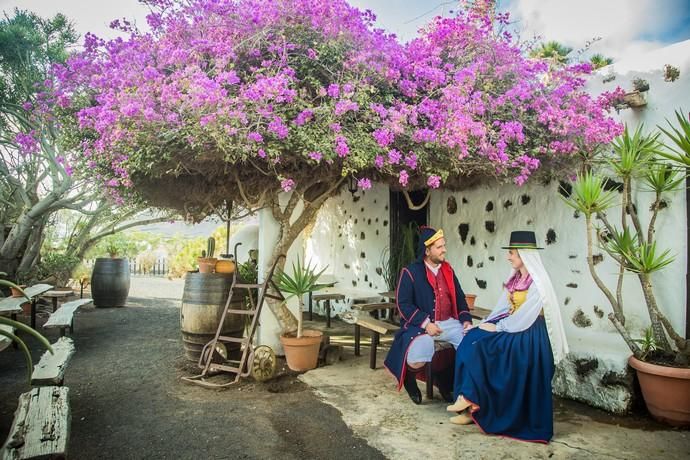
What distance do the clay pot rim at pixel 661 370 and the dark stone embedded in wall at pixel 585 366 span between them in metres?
0.33

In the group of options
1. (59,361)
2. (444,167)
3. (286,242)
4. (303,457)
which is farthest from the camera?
(286,242)

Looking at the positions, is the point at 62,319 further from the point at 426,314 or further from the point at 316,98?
the point at 426,314

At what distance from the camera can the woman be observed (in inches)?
122

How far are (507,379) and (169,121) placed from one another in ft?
10.3

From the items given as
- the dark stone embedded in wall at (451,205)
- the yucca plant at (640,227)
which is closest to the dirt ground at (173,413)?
the yucca plant at (640,227)

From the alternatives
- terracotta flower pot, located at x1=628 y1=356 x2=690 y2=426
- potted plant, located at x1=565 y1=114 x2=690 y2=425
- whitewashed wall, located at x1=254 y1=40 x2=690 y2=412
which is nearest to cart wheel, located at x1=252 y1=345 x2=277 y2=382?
whitewashed wall, located at x1=254 y1=40 x2=690 y2=412

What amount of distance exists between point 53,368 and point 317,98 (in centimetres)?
291

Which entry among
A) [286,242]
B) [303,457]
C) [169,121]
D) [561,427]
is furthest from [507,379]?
[169,121]

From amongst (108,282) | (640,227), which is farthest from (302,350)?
(108,282)

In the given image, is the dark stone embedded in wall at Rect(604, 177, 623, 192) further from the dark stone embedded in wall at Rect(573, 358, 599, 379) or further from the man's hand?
the man's hand

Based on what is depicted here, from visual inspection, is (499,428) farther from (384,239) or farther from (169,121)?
(384,239)

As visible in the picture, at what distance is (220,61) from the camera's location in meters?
3.97

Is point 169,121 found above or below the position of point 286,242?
above

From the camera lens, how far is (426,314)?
3752 mm
